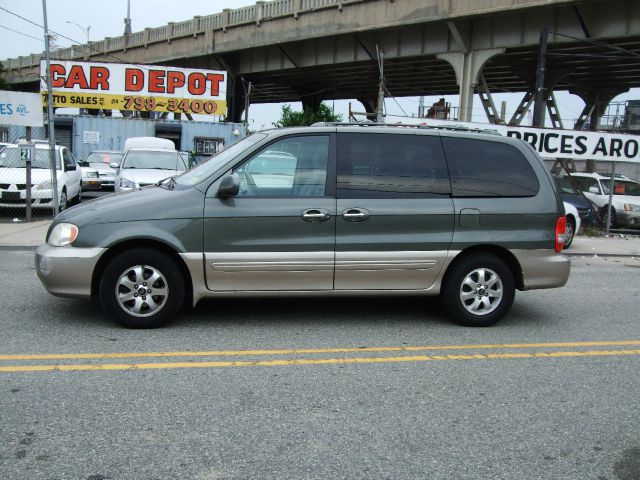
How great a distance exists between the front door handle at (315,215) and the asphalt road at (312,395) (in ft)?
3.47

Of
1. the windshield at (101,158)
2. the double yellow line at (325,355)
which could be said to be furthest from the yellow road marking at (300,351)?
the windshield at (101,158)

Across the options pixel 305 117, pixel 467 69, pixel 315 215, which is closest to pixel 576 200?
pixel 315 215

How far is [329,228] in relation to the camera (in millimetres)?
5680

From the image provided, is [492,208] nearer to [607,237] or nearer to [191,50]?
[607,237]

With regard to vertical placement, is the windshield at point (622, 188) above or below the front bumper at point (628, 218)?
above

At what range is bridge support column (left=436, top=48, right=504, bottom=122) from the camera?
27.0 metres

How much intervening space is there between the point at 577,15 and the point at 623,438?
22.9 metres

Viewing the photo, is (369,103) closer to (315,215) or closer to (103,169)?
(103,169)

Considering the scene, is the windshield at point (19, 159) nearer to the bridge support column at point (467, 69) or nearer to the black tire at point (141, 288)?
the black tire at point (141, 288)

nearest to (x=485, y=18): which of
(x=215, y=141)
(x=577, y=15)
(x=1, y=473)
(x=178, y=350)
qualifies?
(x=577, y=15)

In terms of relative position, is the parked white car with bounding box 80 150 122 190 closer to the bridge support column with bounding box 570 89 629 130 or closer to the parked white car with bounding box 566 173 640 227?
the parked white car with bounding box 566 173 640 227

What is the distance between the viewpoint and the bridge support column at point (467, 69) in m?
27.0

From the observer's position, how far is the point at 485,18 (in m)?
25.9

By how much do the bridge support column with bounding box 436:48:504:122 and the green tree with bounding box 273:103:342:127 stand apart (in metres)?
18.9
